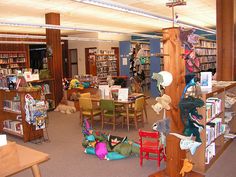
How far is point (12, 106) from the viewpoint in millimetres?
6207

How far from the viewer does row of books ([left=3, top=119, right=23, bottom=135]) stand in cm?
598

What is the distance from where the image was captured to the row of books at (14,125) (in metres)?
5.98

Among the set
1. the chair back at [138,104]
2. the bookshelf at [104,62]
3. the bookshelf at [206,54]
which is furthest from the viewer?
the bookshelf at [104,62]

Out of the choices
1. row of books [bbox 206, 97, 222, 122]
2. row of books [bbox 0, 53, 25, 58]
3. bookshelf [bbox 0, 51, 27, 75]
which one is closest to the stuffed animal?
row of books [bbox 206, 97, 222, 122]

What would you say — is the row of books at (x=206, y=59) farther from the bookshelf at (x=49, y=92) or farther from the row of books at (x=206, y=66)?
the bookshelf at (x=49, y=92)

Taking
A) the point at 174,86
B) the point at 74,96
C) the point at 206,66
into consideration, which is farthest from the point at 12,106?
the point at 206,66

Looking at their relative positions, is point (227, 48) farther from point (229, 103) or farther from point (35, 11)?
point (35, 11)

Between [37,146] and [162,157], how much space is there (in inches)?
107

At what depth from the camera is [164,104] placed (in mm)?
3412

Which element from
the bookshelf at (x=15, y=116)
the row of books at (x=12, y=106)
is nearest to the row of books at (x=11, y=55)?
the bookshelf at (x=15, y=116)

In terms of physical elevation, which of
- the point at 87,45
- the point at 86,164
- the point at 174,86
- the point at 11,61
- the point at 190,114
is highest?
the point at 87,45

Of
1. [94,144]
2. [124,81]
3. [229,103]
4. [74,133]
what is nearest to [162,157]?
[94,144]

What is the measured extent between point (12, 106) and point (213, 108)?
4.59 m

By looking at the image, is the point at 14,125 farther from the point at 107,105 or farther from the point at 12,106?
the point at 107,105
